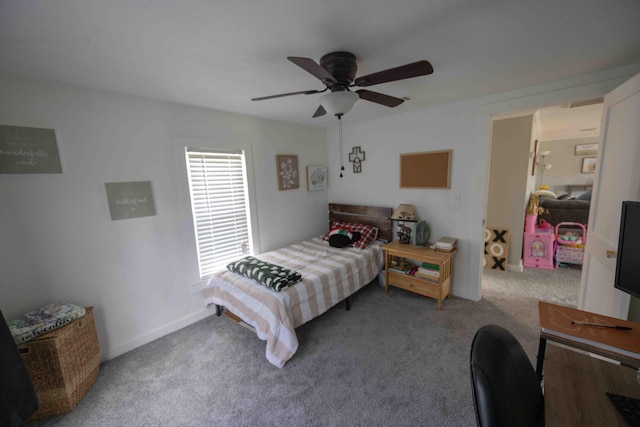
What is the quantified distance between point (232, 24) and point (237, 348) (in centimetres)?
243

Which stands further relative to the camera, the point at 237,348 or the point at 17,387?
the point at 237,348

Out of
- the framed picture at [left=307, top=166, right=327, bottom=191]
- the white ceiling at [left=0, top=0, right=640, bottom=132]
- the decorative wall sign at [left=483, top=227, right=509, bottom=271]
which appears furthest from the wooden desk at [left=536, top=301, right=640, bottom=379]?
the framed picture at [left=307, top=166, right=327, bottom=191]

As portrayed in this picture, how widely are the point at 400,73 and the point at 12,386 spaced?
268 cm

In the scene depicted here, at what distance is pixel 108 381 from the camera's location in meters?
1.90

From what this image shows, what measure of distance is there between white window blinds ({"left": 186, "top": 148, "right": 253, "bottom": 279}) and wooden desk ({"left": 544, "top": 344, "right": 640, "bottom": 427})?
2801 mm

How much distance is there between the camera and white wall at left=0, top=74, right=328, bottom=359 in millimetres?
1731

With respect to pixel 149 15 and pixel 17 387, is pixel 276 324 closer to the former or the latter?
pixel 17 387

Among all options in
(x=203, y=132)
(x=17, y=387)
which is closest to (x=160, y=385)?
(x=17, y=387)

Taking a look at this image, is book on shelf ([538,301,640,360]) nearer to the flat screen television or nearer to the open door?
the flat screen television

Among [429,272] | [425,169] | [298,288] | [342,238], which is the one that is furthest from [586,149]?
[298,288]

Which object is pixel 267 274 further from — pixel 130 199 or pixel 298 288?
pixel 130 199

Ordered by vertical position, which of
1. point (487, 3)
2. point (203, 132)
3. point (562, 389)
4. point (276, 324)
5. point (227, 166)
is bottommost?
point (276, 324)

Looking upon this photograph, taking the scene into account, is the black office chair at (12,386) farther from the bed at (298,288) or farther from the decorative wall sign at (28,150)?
the bed at (298,288)

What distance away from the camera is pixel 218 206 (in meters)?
2.79
